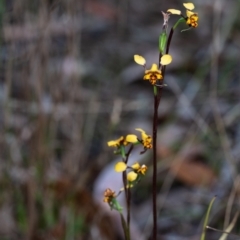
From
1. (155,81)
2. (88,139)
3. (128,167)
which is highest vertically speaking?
(155,81)

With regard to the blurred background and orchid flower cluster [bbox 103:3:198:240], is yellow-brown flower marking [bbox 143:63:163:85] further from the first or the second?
the blurred background

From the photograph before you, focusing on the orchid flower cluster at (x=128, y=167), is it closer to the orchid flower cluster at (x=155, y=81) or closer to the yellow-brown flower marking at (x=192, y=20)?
the orchid flower cluster at (x=155, y=81)

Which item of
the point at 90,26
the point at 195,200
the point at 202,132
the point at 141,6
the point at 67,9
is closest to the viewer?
the point at 67,9

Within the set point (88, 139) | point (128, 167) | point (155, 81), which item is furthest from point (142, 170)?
point (88, 139)

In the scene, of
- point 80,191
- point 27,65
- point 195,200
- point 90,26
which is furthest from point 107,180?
point 90,26

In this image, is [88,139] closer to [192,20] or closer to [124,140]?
[124,140]

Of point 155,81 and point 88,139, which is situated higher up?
point 155,81

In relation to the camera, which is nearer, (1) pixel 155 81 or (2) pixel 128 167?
(1) pixel 155 81

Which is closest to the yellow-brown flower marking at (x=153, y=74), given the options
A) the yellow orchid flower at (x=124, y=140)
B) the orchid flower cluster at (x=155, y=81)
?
the orchid flower cluster at (x=155, y=81)

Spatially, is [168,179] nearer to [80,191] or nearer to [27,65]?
[80,191]
